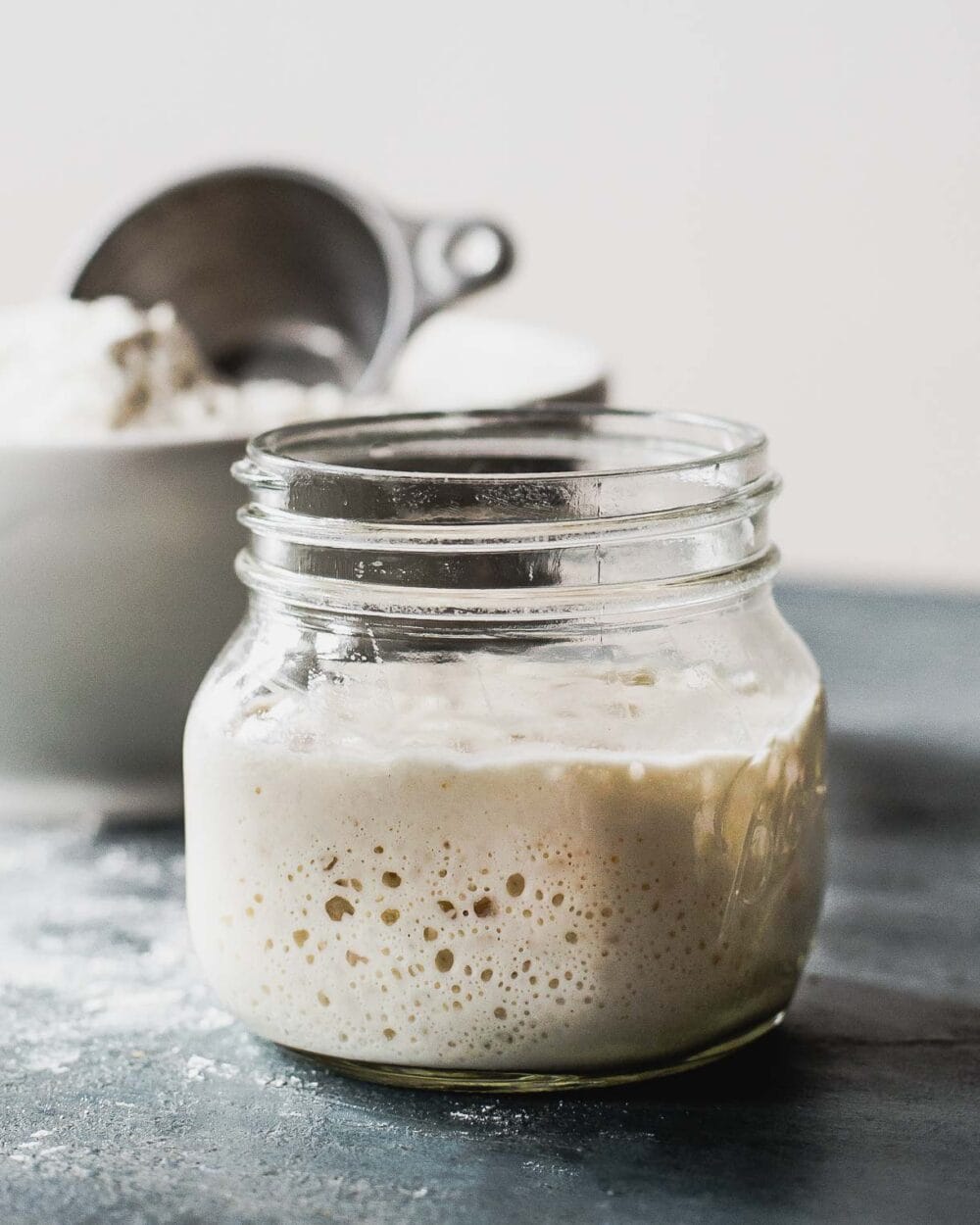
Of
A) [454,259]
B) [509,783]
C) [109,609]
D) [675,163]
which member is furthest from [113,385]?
[675,163]

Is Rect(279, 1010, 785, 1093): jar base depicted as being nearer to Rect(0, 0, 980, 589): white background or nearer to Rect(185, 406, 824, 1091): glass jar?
Rect(185, 406, 824, 1091): glass jar

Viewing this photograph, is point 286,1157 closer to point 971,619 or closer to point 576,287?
point 971,619

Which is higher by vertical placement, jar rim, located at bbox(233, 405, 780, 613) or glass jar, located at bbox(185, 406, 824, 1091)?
jar rim, located at bbox(233, 405, 780, 613)

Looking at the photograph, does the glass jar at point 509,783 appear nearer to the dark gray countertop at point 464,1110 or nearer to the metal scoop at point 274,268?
the dark gray countertop at point 464,1110

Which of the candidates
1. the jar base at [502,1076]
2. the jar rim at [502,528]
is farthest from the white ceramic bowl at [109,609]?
the jar base at [502,1076]

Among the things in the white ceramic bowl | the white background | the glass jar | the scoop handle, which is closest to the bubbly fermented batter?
the glass jar

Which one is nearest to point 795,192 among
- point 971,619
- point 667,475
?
point 971,619
